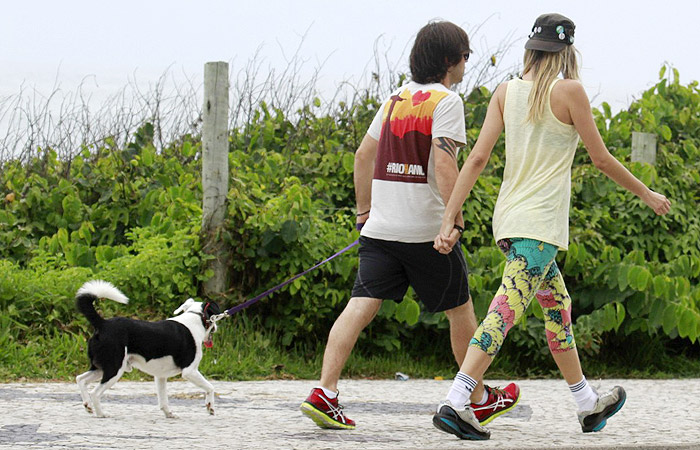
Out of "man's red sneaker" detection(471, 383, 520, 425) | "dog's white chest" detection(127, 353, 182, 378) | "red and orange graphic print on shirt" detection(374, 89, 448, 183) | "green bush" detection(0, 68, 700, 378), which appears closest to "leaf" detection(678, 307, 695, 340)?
"green bush" detection(0, 68, 700, 378)

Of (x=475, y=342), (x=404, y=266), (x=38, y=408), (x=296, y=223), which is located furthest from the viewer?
(x=296, y=223)

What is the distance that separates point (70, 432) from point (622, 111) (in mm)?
9140

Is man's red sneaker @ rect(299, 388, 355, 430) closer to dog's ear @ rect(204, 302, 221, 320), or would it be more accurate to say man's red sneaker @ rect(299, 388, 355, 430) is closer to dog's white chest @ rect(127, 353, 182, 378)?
dog's white chest @ rect(127, 353, 182, 378)

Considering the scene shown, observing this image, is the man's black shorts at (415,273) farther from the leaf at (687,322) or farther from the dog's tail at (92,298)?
the leaf at (687,322)

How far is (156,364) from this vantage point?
5.22 metres

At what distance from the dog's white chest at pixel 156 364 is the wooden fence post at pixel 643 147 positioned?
274 inches

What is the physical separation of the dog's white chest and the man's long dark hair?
82.8 inches

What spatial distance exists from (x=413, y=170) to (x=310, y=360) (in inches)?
151

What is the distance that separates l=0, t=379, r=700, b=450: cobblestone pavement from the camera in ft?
14.7

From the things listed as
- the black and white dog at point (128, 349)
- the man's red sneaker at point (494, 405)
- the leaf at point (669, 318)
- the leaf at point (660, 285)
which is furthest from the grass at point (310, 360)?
the man's red sneaker at point (494, 405)

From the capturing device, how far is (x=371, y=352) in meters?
8.31

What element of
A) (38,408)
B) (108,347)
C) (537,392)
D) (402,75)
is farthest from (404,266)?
(402,75)

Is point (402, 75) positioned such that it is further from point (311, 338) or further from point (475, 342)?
point (475, 342)

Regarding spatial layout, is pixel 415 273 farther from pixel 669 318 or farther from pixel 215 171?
pixel 669 318
